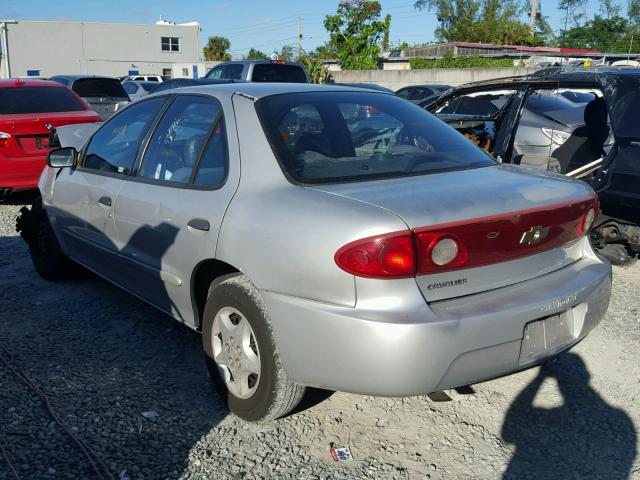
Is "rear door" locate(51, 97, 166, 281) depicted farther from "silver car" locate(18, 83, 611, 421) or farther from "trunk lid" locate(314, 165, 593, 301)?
"trunk lid" locate(314, 165, 593, 301)

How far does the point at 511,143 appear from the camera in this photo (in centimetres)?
597

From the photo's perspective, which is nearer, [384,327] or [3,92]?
[384,327]

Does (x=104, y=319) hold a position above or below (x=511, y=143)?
below

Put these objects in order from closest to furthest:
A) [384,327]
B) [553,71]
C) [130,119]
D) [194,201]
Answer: [384,327]
[194,201]
[130,119]
[553,71]

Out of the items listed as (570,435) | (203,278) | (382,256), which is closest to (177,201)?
(203,278)

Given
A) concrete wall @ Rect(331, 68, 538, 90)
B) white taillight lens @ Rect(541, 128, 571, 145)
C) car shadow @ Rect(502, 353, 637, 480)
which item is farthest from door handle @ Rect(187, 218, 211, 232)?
concrete wall @ Rect(331, 68, 538, 90)

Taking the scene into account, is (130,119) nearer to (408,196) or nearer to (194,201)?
(194,201)

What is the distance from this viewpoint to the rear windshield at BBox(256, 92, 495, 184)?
127 inches

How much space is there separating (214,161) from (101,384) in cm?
138

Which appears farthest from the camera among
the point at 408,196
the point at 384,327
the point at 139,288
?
the point at 139,288

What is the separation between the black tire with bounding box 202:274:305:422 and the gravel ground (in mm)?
139

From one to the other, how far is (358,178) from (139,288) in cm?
168

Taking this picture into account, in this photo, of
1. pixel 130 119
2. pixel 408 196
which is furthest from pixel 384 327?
pixel 130 119

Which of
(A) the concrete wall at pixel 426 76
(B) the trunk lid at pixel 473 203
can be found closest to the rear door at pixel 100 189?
(B) the trunk lid at pixel 473 203
